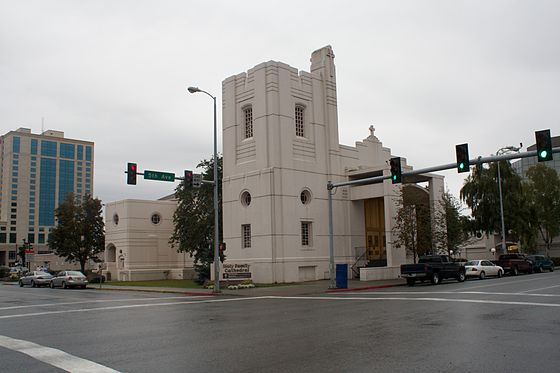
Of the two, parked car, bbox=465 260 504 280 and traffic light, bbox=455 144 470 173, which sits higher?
traffic light, bbox=455 144 470 173

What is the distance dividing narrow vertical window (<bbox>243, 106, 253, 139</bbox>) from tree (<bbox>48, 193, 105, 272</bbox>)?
1156 inches

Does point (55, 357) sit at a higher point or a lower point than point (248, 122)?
lower

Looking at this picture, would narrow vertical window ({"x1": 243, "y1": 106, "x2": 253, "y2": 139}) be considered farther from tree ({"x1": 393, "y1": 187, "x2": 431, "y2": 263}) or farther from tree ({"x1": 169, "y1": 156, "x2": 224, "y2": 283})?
tree ({"x1": 393, "y1": 187, "x2": 431, "y2": 263})

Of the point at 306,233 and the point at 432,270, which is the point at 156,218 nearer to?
the point at 306,233

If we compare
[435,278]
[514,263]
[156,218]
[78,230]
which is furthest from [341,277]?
[78,230]

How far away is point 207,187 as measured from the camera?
41562 millimetres

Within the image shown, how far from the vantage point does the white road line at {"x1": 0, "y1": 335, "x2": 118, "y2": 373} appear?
831 centimetres

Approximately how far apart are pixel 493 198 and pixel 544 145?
36.4 meters

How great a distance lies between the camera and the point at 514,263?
39.6 m

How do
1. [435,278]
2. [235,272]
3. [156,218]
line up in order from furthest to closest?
1. [156,218]
2. [235,272]
3. [435,278]

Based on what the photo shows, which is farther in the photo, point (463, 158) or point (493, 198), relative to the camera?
point (493, 198)

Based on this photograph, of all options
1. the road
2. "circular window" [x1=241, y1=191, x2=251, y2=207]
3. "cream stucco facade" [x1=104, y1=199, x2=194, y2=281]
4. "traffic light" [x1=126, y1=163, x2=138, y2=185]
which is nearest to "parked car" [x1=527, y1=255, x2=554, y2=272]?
"circular window" [x1=241, y1=191, x2=251, y2=207]

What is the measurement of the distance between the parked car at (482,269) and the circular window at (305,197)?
38.0 feet

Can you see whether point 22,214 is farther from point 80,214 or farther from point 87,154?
point 80,214
